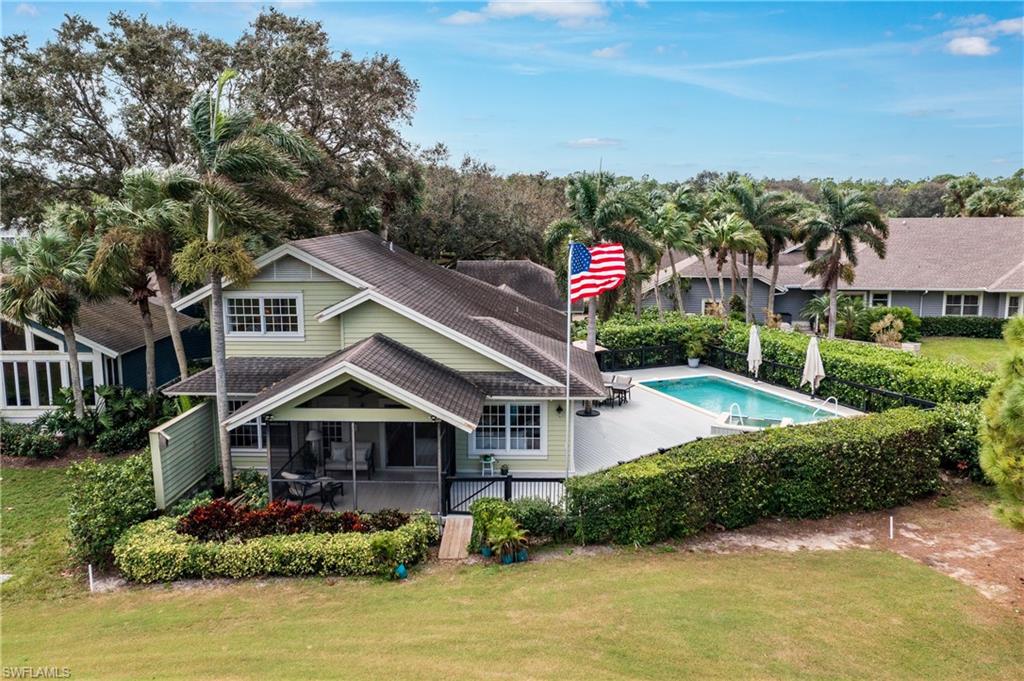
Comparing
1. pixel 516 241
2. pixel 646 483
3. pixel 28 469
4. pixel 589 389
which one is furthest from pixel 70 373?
pixel 516 241

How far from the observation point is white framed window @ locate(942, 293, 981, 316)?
3888 centimetres

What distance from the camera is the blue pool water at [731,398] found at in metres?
23.4

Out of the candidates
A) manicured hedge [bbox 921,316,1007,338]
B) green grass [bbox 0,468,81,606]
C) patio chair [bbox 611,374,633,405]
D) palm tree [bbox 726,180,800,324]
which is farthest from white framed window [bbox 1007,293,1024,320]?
green grass [bbox 0,468,81,606]

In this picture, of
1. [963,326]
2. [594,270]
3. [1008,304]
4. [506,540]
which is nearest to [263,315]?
[594,270]

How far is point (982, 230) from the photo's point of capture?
42.9 meters

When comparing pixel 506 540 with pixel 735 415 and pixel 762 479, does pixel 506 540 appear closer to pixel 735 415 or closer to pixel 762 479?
pixel 762 479

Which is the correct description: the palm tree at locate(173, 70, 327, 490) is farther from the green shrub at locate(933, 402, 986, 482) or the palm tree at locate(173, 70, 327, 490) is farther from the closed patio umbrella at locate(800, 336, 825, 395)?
the green shrub at locate(933, 402, 986, 482)

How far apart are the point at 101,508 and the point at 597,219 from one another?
17.6 meters

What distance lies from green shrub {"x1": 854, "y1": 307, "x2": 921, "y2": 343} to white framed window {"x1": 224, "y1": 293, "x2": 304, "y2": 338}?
97.5 feet

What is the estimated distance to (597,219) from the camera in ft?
82.2

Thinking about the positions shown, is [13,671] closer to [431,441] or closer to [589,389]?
[431,441]

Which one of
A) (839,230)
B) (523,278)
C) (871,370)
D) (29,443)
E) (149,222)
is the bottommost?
(29,443)

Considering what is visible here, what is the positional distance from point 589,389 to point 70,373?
55.7 ft

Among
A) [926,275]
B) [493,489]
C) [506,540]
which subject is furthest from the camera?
[926,275]
